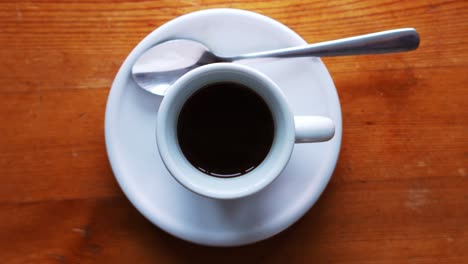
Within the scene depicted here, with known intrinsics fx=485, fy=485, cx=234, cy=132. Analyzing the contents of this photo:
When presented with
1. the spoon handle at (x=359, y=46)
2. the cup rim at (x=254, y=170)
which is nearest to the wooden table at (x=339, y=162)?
the spoon handle at (x=359, y=46)

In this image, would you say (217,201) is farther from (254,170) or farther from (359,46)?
(359,46)

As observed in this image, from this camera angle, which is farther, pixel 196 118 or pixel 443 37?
pixel 443 37

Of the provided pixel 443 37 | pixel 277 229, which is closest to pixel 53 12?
pixel 277 229

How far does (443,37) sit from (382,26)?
3.8 inches

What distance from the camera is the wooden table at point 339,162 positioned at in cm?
72

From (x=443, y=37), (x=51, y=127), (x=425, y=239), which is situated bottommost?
(x=425, y=239)

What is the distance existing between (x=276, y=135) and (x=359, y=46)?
7.0 inches

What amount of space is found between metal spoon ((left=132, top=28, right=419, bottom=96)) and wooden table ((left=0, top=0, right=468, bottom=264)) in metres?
0.08

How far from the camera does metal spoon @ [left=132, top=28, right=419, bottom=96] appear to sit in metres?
0.64

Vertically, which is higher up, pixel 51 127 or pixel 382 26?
pixel 382 26

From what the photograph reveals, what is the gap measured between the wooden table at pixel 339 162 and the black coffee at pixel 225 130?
0.51 ft

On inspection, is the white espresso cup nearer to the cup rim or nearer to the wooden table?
the cup rim

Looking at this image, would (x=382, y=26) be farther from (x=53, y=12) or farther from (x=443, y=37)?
(x=53, y=12)

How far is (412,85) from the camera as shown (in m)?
0.74
